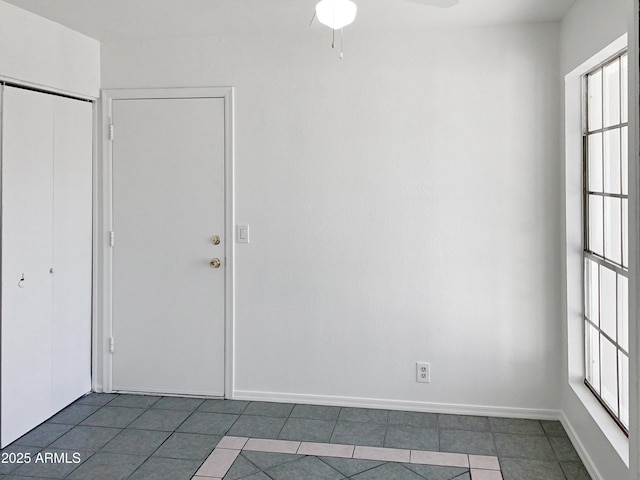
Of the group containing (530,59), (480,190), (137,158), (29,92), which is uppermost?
(530,59)

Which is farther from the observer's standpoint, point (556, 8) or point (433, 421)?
point (433, 421)

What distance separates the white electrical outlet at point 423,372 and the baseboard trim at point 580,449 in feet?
2.57

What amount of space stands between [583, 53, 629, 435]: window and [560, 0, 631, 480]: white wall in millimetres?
46

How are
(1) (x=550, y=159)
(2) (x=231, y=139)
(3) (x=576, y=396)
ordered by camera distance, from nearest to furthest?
(3) (x=576, y=396) → (1) (x=550, y=159) → (2) (x=231, y=139)

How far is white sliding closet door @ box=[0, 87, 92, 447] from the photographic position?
308cm

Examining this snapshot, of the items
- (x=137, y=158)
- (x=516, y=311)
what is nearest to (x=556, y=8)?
(x=516, y=311)

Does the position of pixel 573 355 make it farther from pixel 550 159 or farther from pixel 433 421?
pixel 550 159

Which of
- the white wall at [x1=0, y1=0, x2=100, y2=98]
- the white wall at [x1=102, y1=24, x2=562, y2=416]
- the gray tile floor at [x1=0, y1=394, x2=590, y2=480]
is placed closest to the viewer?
the gray tile floor at [x1=0, y1=394, x2=590, y2=480]

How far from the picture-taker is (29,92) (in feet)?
10.5

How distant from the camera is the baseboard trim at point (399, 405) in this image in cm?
345

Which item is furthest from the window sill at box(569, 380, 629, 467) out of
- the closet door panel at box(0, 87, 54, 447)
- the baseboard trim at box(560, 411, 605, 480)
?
the closet door panel at box(0, 87, 54, 447)

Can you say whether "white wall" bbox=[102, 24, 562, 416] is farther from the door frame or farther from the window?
the window

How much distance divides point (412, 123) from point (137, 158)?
1.78m

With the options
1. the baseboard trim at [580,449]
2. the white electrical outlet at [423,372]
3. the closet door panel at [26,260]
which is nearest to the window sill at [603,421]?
the baseboard trim at [580,449]
